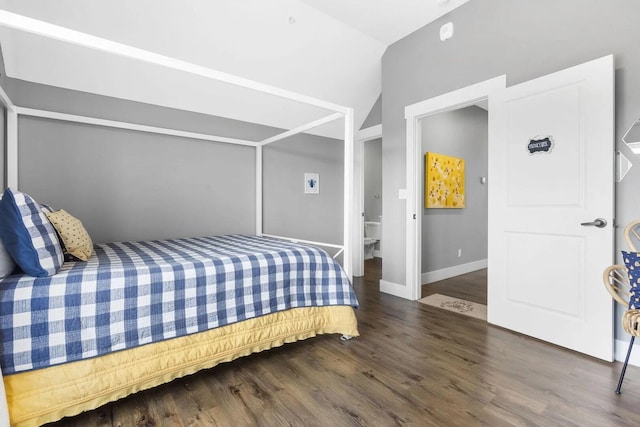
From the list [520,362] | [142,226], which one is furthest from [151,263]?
[520,362]

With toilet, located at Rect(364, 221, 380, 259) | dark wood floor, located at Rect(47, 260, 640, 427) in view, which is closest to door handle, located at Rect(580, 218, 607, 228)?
dark wood floor, located at Rect(47, 260, 640, 427)

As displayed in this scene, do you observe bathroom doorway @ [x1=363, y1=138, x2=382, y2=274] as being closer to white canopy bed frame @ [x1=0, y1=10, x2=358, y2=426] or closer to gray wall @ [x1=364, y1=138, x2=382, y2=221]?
gray wall @ [x1=364, y1=138, x2=382, y2=221]

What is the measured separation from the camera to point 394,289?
3412 millimetres

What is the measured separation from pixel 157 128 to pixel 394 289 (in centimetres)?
293

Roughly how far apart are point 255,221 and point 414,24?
2.71 meters

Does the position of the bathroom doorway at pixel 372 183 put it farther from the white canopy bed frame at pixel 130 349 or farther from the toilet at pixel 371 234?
the white canopy bed frame at pixel 130 349

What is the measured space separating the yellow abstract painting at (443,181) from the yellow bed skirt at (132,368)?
8.39ft

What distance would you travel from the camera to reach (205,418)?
1.40 meters

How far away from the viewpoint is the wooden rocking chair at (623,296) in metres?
1.52

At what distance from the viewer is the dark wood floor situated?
140 centimetres

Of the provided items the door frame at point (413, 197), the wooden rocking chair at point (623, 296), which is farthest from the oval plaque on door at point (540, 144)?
the door frame at point (413, 197)

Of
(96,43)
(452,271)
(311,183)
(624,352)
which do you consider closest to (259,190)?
(311,183)

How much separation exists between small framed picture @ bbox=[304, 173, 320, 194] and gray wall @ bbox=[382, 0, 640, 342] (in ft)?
3.69

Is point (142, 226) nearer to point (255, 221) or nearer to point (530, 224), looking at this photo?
point (255, 221)
